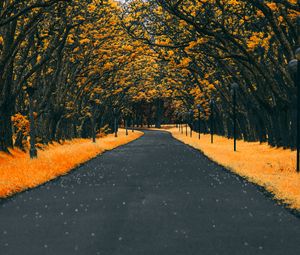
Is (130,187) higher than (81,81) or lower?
lower

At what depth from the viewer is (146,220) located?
32.3 ft

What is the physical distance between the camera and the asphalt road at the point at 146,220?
762 cm

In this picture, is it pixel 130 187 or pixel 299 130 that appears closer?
pixel 130 187

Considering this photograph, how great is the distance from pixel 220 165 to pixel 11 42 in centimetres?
897

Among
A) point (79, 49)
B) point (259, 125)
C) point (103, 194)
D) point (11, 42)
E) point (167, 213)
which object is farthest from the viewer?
point (259, 125)

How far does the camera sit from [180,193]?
1377 cm

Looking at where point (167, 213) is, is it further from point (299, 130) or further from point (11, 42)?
point (11, 42)

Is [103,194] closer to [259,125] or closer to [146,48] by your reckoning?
[259,125]

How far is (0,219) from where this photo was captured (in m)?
9.94

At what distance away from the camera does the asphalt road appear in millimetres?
7617

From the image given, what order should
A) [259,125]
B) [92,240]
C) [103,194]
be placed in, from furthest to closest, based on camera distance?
[259,125] < [103,194] < [92,240]

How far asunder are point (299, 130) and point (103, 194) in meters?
8.25

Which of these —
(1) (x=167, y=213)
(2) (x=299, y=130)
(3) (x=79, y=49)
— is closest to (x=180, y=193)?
(1) (x=167, y=213)

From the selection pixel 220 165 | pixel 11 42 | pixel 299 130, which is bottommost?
pixel 220 165
